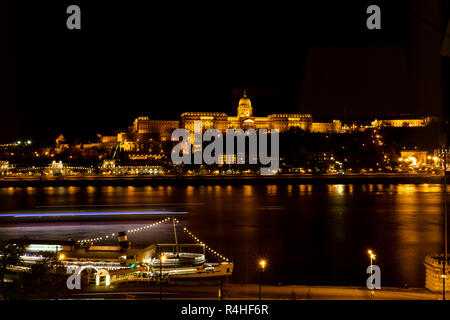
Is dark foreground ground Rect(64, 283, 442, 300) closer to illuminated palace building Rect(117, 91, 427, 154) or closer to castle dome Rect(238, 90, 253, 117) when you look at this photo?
illuminated palace building Rect(117, 91, 427, 154)

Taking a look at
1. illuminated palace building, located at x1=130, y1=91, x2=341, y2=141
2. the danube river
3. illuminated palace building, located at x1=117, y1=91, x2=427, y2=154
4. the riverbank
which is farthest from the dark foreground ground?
illuminated palace building, located at x1=130, y1=91, x2=341, y2=141

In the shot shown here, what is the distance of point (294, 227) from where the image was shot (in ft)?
36.4

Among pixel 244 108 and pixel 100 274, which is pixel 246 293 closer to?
pixel 100 274

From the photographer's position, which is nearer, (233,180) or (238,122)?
(233,180)

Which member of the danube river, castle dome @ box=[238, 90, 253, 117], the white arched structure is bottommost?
the danube river

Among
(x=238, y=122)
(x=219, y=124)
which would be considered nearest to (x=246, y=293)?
(x=219, y=124)

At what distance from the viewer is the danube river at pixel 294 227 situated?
22.5 feet

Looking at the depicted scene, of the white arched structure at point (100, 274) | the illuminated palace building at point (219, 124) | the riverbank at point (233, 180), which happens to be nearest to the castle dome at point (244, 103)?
the illuminated palace building at point (219, 124)

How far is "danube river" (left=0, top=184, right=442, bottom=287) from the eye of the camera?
685 cm

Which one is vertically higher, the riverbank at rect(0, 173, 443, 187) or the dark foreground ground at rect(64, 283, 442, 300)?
the riverbank at rect(0, 173, 443, 187)

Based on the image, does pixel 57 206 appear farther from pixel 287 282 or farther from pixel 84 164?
pixel 84 164

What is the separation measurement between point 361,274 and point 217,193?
44.4 feet

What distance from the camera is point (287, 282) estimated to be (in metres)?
6.04

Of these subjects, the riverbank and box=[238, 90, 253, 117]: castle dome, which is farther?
box=[238, 90, 253, 117]: castle dome
